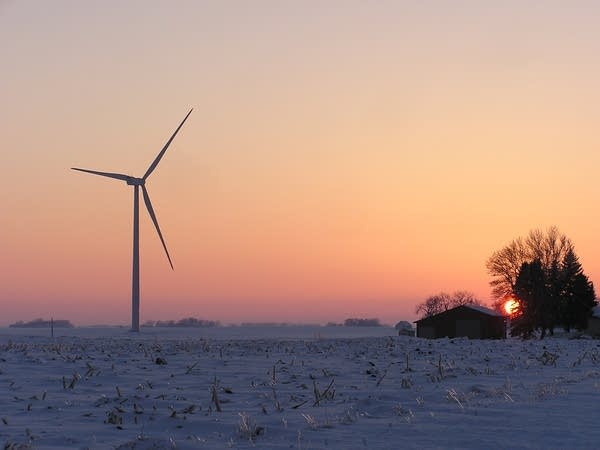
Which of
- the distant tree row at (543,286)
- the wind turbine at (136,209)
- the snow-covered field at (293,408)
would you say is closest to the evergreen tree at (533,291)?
the distant tree row at (543,286)

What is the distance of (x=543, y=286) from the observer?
3108 inches

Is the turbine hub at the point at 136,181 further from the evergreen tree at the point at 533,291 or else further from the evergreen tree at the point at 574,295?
the evergreen tree at the point at 574,295

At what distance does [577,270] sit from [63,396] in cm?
8205

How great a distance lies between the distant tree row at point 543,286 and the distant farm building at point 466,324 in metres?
3.61

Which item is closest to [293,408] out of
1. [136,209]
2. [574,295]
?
[136,209]

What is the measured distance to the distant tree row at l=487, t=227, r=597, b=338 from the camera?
258ft

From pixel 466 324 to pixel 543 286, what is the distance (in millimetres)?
9879

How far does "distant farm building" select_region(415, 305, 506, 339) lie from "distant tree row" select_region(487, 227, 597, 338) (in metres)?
3.61

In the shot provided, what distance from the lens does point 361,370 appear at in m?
15.3

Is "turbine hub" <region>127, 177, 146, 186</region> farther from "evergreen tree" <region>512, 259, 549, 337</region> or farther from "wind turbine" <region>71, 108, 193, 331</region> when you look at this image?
"evergreen tree" <region>512, 259, 549, 337</region>

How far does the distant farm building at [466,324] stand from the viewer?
254ft

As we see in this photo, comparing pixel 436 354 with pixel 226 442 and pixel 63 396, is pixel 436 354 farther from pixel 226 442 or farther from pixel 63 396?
pixel 226 442

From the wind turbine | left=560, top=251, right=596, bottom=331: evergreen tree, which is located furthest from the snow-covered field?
left=560, top=251, right=596, bottom=331: evergreen tree

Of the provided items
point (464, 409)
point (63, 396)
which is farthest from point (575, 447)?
point (63, 396)
